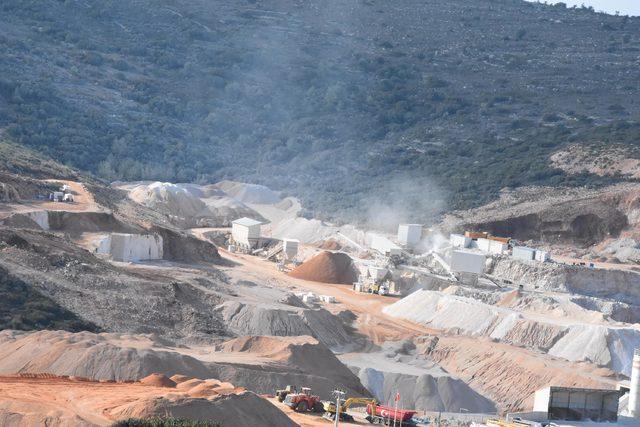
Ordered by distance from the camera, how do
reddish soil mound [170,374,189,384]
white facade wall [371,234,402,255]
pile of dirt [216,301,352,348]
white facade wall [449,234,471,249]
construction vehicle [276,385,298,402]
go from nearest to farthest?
1. reddish soil mound [170,374,189,384]
2. construction vehicle [276,385,298,402]
3. pile of dirt [216,301,352,348]
4. white facade wall [371,234,402,255]
5. white facade wall [449,234,471,249]

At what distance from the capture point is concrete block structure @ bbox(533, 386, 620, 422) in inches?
1378

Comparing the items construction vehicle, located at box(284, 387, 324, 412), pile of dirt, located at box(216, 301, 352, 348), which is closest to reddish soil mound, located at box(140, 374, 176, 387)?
construction vehicle, located at box(284, 387, 324, 412)

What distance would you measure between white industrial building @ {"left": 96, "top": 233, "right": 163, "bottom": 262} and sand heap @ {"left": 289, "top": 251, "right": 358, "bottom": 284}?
12.6 meters

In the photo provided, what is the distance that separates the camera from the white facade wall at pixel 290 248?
84.7 m

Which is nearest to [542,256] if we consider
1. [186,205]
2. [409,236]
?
[409,236]

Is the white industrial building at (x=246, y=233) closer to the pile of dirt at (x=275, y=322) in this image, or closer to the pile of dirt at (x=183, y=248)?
the pile of dirt at (x=183, y=248)

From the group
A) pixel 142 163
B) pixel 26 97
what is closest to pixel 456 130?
pixel 142 163

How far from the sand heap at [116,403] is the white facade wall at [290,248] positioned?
5005 cm

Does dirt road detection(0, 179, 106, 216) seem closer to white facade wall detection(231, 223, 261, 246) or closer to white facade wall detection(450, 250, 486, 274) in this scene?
white facade wall detection(231, 223, 261, 246)

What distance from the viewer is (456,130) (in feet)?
411

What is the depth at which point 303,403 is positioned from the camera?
1516 inches

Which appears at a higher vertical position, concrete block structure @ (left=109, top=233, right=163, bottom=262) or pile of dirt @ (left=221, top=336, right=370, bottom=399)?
concrete block structure @ (left=109, top=233, right=163, bottom=262)

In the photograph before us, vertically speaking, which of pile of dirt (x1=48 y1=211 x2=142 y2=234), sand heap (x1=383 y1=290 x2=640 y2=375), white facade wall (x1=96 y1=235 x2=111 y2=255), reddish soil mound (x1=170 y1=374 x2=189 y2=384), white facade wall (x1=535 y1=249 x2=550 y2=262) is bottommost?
reddish soil mound (x1=170 y1=374 x2=189 y2=384)

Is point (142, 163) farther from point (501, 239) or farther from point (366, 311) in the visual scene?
point (366, 311)
